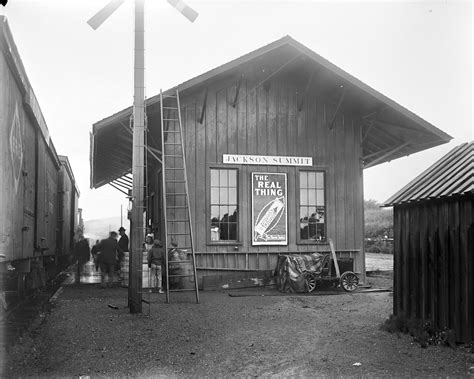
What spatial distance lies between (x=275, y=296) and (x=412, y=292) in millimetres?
4900

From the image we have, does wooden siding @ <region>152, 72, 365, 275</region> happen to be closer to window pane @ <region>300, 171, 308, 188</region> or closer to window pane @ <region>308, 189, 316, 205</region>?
window pane @ <region>300, 171, 308, 188</region>

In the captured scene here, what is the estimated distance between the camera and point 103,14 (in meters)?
9.60

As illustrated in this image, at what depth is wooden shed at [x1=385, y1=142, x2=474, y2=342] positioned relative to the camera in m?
7.09

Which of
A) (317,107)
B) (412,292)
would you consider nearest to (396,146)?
(317,107)

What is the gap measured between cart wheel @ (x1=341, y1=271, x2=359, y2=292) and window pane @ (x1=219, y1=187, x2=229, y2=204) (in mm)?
3506

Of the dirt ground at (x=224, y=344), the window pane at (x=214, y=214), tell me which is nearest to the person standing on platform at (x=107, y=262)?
the window pane at (x=214, y=214)

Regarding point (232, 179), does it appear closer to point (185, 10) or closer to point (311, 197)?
point (311, 197)

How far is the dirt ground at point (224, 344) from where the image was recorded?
6.19 meters

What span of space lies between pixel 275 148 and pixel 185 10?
6149mm

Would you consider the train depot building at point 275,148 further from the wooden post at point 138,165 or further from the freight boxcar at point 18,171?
the wooden post at point 138,165

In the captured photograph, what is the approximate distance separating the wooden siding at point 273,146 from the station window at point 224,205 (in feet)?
0.58

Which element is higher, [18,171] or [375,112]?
[375,112]

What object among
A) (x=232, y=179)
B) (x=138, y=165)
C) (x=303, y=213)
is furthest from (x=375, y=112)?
(x=138, y=165)

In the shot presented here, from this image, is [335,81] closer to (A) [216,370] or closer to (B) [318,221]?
(B) [318,221]
